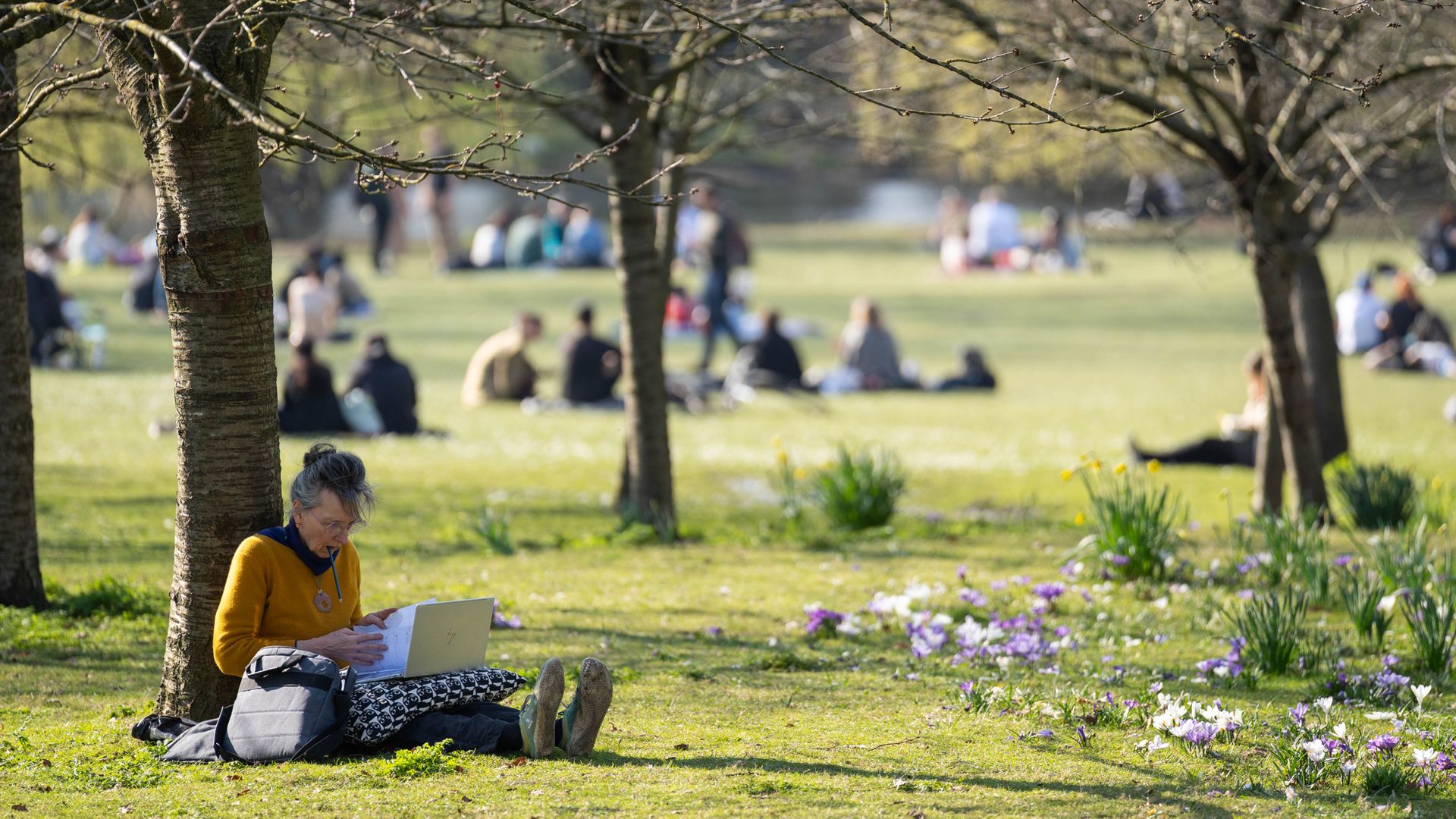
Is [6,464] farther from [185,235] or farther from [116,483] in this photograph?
[116,483]

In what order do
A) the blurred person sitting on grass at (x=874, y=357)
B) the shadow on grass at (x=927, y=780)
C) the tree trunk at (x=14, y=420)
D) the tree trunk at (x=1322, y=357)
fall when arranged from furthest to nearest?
the blurred person sitting on grass at (x=874, y=357) → the tree trunk at (x=1322, y=357) → the tree trunk at (x=14, y=420) → the shadow on grass at (x=927, y=780)

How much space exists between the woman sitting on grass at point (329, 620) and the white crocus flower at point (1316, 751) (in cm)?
216

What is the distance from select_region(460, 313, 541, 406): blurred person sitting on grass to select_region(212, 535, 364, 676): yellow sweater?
1354cm

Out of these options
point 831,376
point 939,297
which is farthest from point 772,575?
point 939,297

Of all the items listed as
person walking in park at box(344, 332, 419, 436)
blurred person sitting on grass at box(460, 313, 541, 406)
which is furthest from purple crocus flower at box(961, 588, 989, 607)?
blurred person sitting on grass at box(460, 313, 541, 406)

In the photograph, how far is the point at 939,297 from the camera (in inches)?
1223

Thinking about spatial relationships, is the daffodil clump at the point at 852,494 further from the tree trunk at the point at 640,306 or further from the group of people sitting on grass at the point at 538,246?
the group of people sitting on grass at the point at 538,246

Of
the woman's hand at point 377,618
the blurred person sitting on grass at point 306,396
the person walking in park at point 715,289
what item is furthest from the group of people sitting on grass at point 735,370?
the woman's hand at point 377,618

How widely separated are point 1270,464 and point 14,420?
26.3ft

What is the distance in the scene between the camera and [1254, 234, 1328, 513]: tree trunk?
10.1 metres

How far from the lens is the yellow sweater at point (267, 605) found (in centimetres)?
497

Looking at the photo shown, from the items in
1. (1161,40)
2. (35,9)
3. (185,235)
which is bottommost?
(185,235)

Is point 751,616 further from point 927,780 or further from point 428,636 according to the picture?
point 927,780

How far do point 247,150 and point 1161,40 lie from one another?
6.14 meters
